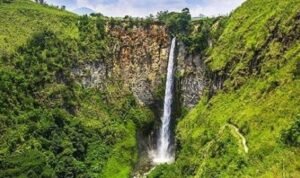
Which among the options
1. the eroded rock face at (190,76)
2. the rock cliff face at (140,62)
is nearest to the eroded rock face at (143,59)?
the rock cliff face at (140,62)

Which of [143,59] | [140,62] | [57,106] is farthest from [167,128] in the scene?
[57,106]

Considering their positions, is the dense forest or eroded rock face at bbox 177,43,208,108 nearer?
the dense forest

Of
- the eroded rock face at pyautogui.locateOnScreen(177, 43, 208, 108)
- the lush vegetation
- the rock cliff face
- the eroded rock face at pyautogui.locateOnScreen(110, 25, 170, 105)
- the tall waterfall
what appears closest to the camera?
the lush vegetation

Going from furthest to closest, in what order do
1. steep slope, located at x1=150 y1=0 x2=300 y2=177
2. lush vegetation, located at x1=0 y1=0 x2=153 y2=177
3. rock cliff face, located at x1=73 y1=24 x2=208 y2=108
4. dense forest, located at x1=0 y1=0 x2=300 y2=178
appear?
rock cliff face, located at x1=73 y1=24 x2=208 y2=108 < lush vegetation, located at x1=0 y1=0 x2=153 y2=177 < dense forest, located at x1=0 y1=0 x2=300 y2=178 < steep slope, located at x1=150 y1=0 x2=300 y2=177

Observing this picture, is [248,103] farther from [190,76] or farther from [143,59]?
[143,59]

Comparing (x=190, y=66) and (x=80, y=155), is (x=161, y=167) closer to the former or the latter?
(x=80, y=155)

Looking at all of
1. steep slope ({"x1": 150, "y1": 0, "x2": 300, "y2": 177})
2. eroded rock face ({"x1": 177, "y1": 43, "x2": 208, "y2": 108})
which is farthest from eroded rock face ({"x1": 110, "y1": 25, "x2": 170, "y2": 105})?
steep slope ({"x1": 150, "y1": 0, "x2": 300, "y2": 177})

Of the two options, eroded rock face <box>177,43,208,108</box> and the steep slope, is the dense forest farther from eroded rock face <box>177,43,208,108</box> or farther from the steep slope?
eroded rock face <box>177,43,208,108</box>

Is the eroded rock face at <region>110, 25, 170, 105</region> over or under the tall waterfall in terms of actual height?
over
